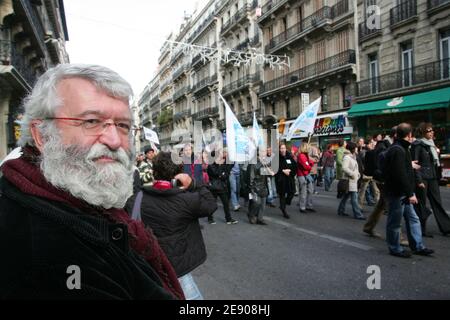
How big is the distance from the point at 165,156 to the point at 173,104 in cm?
6509

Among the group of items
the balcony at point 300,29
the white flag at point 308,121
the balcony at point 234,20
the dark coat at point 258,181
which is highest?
the balcony at point 234,20

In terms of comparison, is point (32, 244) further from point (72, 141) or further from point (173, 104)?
point (173, 104)

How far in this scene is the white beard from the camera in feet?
4.04

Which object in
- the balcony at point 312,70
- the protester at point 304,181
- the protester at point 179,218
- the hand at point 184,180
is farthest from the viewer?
the balcony at point 312,70

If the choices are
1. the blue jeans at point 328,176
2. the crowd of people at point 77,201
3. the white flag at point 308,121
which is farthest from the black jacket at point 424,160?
the blue jeans at point 328,176

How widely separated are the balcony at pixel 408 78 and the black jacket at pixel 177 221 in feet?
57.2

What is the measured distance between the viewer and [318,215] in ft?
28.0

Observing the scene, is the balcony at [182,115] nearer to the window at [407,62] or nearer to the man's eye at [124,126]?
the window at [407,62]

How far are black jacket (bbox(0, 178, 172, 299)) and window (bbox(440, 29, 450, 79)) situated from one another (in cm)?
1923

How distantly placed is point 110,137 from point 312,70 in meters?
27.2

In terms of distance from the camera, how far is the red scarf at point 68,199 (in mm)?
1123

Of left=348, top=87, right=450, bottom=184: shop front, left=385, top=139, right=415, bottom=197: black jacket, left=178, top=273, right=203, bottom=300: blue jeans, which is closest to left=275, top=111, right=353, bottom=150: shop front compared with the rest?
left=348, top=87, right=450, bottom=184: shop front

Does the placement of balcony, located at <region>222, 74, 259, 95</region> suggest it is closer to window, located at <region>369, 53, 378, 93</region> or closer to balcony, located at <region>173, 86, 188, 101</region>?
window, located at <region>369, 53, 378, 93</region>

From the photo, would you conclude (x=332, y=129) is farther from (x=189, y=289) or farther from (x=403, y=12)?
(x=189, y=289)
